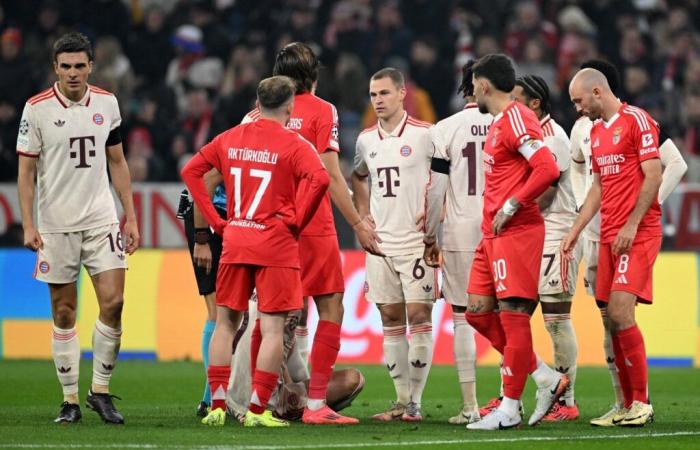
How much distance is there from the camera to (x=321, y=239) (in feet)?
32.1

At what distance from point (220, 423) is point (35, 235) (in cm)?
187

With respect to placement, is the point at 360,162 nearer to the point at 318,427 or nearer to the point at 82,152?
the point at 82,152

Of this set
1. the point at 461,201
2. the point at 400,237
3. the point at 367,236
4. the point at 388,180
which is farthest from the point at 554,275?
the point at 367,236

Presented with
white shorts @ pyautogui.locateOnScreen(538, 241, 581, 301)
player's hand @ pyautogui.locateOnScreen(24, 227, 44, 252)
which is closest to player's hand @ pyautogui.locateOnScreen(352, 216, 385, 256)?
white shorts @ pyautogui.locateOnScreen(538, 241, 581, 301)

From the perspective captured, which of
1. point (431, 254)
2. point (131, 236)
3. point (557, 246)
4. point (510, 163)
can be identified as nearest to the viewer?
point (510, 163)

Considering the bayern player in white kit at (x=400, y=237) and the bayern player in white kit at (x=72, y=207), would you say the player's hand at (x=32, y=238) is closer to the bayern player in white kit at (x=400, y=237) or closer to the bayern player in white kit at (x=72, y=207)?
the bayern player in white kit at (x=72, y=207)

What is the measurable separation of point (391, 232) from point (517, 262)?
173 cm

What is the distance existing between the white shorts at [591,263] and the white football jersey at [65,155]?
11.8 feet

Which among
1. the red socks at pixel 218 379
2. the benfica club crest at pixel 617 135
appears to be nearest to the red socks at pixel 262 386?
the red socks at pixel 218 379

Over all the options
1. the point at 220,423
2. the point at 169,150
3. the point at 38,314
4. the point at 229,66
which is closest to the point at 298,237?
the point at 220,423

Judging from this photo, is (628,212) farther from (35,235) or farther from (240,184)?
(35,235)

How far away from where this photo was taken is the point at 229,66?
21141 millimetres

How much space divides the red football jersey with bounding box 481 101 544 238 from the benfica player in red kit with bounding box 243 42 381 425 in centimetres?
105

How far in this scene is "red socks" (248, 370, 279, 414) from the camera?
899 cm
